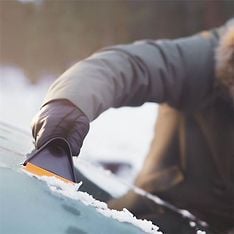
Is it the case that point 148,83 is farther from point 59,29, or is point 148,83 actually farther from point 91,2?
point 91,2

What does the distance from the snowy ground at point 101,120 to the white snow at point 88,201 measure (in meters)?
0.20

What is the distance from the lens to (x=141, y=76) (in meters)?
1.51

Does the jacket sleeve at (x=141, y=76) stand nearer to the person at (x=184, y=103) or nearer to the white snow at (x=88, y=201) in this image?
the person at (x=184, y=103)

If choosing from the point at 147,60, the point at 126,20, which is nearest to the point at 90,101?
the point at 147,60

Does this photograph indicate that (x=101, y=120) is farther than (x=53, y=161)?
Yes

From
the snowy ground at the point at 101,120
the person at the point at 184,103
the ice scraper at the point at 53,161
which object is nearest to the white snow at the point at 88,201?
the ice scraper at the point at 53,161

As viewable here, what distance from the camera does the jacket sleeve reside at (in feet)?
3.85

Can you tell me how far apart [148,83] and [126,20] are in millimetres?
2635

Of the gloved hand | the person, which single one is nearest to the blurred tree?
the person

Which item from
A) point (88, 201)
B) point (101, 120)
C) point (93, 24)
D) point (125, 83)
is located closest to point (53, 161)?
point (88, 201)

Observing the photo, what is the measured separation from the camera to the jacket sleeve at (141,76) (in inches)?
46.2

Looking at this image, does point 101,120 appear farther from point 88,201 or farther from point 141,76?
point 88,201

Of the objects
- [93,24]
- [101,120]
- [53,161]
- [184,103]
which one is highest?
[53,161]

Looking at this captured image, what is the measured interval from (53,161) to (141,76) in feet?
2.17
